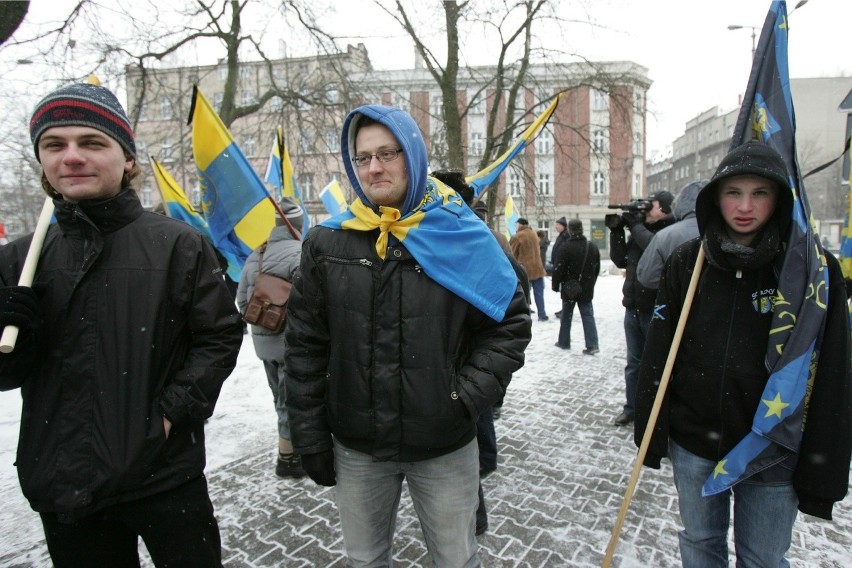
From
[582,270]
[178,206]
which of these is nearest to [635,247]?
[582,270]

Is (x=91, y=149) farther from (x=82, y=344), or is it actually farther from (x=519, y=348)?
(x=519, y=348)

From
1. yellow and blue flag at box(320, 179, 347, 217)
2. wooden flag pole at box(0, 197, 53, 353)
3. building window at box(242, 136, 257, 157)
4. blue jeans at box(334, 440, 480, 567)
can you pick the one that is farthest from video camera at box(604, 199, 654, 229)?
building window at box(242, 136, 257, 157)

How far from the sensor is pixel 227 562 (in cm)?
305

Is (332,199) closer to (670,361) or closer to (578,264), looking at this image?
(578,264)

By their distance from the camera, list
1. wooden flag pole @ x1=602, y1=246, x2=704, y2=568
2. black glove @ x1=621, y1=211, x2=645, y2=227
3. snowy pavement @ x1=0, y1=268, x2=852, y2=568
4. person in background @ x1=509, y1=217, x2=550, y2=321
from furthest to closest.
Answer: person in background @ x1=509, y1=217, x2=550, y2=321
black glove @ x1=621, y1=211, x2=645, y2=227
snowy pavement @ x1=0, y1=268, x2=852, y2=568
wooden flag pole @ x1=602, y1=246, x2=704, y2=568

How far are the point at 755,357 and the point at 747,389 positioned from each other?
0.40ft

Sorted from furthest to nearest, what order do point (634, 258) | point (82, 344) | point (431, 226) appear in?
point (634, 258), point (431, 226), point (82, 344)

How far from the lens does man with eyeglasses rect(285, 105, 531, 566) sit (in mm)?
1871

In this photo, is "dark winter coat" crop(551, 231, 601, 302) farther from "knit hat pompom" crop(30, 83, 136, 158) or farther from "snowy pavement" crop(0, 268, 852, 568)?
"knit hat pompom" crop(30, 83, 136, 158)

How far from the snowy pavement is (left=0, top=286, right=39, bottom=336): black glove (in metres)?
2.00

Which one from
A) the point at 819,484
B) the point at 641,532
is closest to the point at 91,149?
the point at 819,484

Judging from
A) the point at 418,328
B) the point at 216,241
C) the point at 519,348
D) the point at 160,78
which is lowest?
the point at 519,348

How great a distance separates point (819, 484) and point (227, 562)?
2938 millimetres

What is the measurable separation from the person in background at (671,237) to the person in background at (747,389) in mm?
1863
